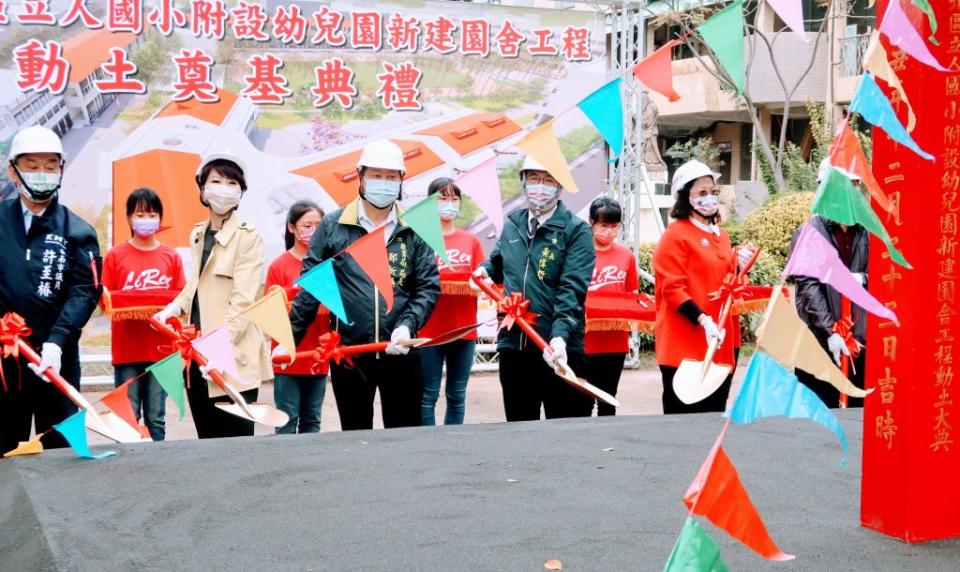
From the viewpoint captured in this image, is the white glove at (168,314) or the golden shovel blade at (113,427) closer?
the golden shovel blade at (113,427)

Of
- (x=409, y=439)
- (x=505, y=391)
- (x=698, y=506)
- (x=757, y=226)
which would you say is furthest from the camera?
(x=757, y=226)

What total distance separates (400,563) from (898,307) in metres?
1.11

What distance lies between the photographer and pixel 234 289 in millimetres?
3621

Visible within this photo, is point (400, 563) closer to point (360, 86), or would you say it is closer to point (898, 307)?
point (898, 307)

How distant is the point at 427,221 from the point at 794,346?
1318 millimetres

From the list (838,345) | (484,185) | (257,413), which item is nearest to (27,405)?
(257,413)

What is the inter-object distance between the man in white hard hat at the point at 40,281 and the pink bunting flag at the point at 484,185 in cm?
128

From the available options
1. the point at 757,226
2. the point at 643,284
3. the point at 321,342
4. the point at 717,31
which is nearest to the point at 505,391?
the point at 321,342

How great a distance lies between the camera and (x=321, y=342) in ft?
11.5

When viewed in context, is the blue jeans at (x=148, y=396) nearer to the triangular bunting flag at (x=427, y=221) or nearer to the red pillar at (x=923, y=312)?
the triangular bunting flag at (x=427, y=221)

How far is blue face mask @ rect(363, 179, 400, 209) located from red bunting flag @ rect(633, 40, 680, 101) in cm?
115

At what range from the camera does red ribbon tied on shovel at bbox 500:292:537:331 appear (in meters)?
3.65

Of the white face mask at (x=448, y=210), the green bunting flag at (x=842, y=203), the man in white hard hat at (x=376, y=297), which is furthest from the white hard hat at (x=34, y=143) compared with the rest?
the green bunting flag at (x=842, y=203)

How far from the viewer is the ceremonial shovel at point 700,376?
377cm
